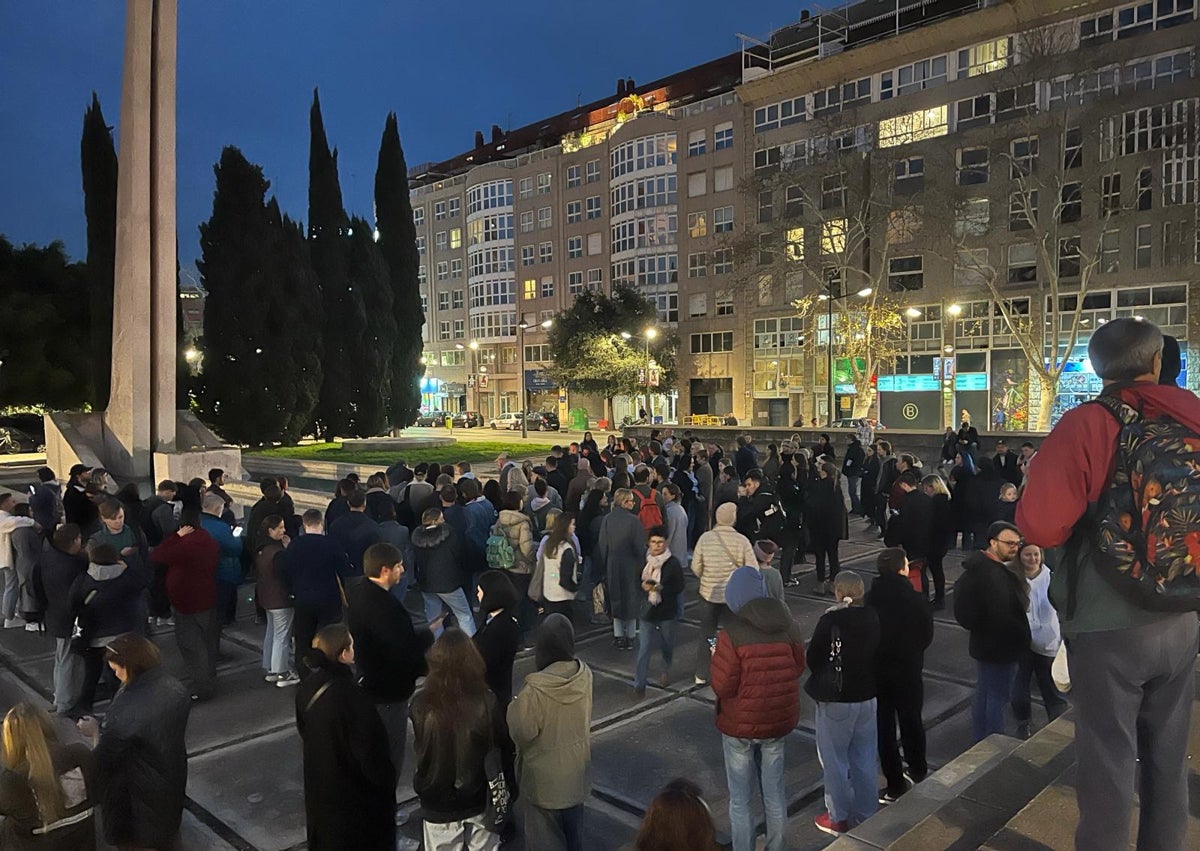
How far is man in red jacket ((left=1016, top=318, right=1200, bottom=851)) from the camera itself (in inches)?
92.8

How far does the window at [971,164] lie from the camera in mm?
39281

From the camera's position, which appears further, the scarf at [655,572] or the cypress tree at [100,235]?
the cypress tree at [100,235]

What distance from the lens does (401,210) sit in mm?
37750

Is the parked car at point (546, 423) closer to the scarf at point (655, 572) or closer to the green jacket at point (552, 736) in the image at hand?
the scarf at point (655, 572)

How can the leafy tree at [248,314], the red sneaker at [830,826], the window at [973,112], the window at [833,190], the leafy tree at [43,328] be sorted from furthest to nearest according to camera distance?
the window at [973,112], the window at [833,190], the leafy tree at [43,328], the leafy tree at [248,314], the red sneaker at [830,826]

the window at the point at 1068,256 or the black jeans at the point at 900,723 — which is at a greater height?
the window at the point at 1068,256

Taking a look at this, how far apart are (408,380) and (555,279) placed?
28467mm

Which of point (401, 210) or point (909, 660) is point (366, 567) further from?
point (401, 210)

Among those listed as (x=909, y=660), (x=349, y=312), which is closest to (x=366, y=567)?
(x=909, y=660)

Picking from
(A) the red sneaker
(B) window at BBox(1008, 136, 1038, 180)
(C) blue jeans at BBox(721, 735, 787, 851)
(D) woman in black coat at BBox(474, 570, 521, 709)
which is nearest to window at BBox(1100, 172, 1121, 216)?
(B) window at BBox(1008, 136, 1038, 180)

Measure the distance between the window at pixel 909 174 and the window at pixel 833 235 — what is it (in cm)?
471

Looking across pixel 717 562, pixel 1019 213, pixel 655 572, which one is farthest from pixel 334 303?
pixel 1019 213

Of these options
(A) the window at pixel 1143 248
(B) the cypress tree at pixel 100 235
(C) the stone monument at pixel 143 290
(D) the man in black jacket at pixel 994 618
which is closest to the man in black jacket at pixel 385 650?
(D) the man in black jacket at pixel 994 618

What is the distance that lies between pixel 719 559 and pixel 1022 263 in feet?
129
